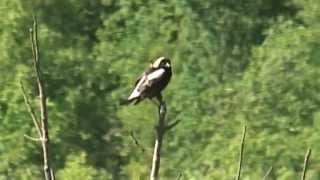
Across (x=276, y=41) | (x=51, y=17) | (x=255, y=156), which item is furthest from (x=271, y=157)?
(x=51, y=17)

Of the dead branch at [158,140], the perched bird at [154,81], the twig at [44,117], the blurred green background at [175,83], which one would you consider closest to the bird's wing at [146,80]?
the perched bird at [154,81]

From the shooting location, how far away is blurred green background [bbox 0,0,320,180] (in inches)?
955

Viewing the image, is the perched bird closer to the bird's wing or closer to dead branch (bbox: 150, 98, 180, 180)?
the bird's wing

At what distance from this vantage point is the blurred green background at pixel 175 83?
2427 cm

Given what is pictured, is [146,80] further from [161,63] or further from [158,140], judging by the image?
[158,140]

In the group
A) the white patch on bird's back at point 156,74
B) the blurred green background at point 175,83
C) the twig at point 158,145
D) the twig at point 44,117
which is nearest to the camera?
the twig at point 44,117

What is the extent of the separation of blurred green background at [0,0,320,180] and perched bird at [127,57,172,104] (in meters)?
17.0

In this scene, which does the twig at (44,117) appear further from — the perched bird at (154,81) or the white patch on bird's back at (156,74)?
the white patch on bird's back at (156,74)

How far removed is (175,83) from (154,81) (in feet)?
73.7

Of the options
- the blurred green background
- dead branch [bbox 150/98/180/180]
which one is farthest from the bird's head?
the blurred green background

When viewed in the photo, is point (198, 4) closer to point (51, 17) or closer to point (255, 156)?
point (51, 17)

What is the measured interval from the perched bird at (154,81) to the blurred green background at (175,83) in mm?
16969

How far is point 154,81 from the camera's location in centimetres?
453

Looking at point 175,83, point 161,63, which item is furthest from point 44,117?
point 175,83
